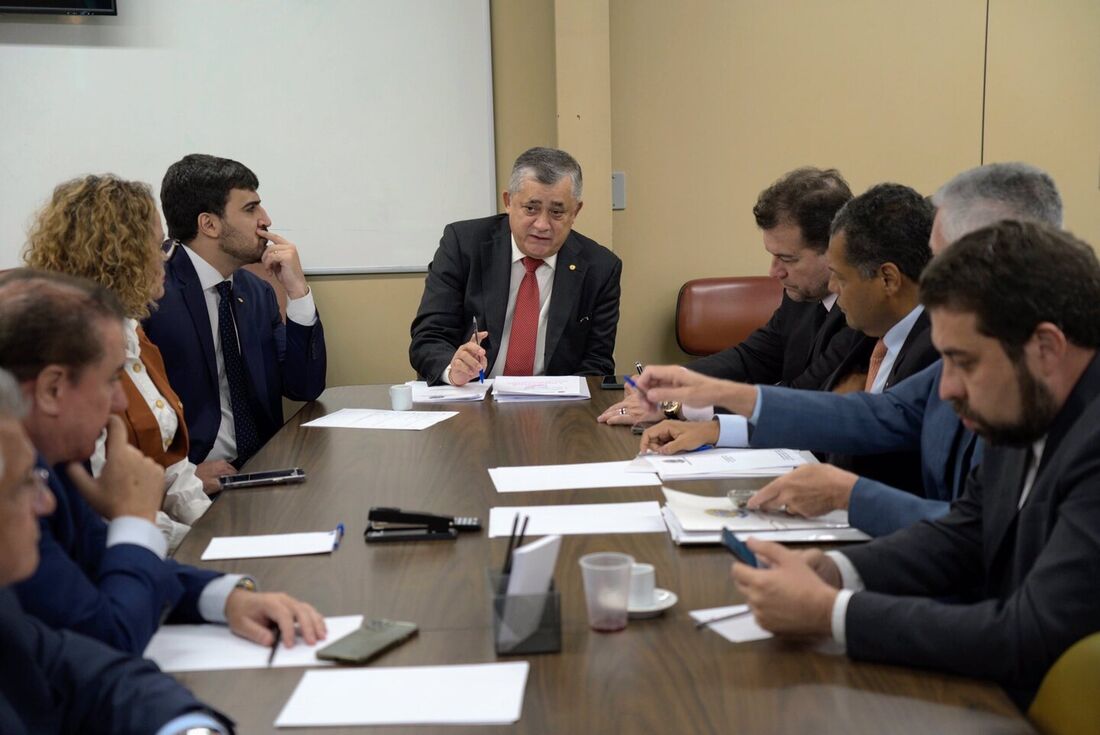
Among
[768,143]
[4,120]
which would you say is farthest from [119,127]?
[768,143]

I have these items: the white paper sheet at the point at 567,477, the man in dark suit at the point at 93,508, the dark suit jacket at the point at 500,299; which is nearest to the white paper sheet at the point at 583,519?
the white paper sheet at the point at 567,477

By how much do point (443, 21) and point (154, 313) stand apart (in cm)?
208

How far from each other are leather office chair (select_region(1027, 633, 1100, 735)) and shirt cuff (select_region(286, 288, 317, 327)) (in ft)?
9.22

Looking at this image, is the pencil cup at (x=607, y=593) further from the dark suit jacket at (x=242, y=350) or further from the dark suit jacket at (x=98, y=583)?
the dark suit jacket at (x=242, y=350)

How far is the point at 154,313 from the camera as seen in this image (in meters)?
3.31

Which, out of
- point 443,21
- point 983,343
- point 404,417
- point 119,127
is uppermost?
point 443,21

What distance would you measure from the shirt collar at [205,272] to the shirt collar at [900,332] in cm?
211

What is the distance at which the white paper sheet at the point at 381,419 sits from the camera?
3.07 metres

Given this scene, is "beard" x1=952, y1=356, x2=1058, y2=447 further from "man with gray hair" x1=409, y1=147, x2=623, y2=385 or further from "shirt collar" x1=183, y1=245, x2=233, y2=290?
"shirt collar" x1=183, y1=245, x2=233, y2=290

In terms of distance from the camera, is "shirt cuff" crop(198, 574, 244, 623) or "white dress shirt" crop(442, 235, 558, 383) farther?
"white dress shirt" crop(442, 235, 558, 383)

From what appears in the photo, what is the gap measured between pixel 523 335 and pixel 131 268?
67.5 inches

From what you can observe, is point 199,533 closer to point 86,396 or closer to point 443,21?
point 86,396

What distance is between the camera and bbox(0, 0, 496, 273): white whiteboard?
4.54 m

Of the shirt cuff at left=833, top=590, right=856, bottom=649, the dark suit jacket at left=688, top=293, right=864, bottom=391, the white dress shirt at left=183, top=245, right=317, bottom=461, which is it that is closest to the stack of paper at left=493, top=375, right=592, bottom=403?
the dark suit jacket at left=688, top=293, right=864, bottom=391
